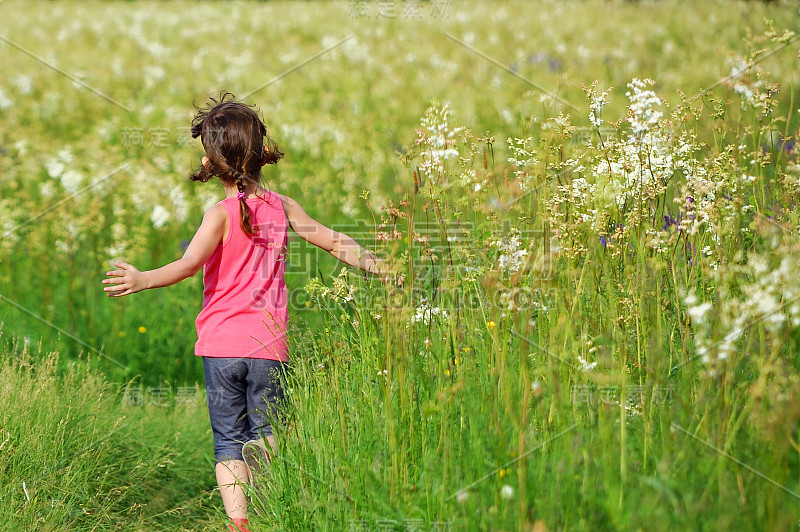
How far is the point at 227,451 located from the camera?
316 cm

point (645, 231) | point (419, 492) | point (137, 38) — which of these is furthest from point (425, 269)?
point (137, 38)

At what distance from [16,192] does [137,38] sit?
7.19 metres

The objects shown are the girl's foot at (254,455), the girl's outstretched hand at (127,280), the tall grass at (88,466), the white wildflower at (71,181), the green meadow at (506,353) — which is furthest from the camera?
the white wildflower at (71,181)

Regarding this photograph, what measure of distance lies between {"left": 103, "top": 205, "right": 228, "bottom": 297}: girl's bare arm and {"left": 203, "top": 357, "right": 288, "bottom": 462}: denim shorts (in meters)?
0.39

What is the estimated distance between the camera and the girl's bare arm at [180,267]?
9.04 ft

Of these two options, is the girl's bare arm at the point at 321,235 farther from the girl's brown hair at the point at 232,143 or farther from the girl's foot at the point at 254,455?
the girl's foot at the point at 254,455

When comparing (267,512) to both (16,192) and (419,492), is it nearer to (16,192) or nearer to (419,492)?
(419,492)

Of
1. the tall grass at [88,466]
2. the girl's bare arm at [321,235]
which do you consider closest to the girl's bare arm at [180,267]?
the girl's bare arm at [321,235]

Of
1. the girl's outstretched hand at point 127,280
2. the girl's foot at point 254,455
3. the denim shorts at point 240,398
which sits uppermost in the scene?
the girl's outstretched hand at point 127,280

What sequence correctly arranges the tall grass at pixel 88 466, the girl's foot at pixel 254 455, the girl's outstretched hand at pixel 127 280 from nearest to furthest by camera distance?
1. the girl's outstretched hand at pixel 127 280
2. the tall grass at pixel 88 466
3. the girl's foot at pixel 254 455

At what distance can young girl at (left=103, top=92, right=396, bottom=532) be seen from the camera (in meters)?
3.10

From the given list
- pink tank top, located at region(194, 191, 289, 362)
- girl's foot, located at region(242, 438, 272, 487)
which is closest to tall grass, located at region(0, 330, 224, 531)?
girl's foot, located at region(242, 438, 272, 487)

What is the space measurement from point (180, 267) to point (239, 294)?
0.96 ft

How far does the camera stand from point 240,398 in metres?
3.18
